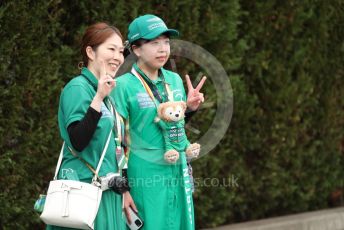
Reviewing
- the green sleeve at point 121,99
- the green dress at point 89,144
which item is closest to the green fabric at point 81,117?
the green dress at point 89,144

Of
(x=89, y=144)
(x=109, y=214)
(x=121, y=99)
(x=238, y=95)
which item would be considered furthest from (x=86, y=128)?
(x=238, y=95)

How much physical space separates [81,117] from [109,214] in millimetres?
→ 562

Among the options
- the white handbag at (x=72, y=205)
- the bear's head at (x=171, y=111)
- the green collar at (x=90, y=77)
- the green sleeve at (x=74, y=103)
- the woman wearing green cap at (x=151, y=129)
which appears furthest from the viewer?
the woman wearing green cap at (x=151, y=129)

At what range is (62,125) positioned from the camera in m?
4.57

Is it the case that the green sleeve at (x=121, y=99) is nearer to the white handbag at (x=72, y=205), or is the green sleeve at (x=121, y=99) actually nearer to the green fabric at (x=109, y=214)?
the green fabric at (x=109, y=214)

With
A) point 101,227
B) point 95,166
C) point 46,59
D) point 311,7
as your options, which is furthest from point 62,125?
point 311,7

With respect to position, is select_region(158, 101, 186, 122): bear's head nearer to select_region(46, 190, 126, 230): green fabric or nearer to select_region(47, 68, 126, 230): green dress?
select_region(47, 68, 126, 230): green dress

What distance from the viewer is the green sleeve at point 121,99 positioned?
512cm

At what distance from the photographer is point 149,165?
5.19 m

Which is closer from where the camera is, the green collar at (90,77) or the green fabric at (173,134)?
the green collar at (90,77)

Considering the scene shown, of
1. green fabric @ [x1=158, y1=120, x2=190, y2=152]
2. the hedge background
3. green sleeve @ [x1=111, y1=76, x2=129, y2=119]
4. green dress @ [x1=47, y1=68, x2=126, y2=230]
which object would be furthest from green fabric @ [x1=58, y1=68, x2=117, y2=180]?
the hedge background

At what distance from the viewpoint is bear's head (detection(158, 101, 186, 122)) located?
5.05 m

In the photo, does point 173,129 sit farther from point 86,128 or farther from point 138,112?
point 86,128

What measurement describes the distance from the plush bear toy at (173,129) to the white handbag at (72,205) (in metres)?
0.83
